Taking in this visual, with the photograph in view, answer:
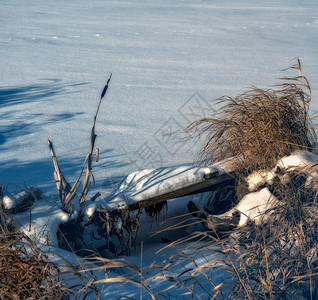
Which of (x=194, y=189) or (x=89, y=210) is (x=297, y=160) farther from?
(x=89, y=210)

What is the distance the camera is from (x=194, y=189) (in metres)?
2.25

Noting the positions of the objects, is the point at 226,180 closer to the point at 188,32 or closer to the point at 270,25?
the point at 188,32

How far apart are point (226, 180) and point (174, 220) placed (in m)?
0.38

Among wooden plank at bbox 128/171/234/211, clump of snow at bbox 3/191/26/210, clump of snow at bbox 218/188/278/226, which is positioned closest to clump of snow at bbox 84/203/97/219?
wooden plank at bbox 128/171/234/211

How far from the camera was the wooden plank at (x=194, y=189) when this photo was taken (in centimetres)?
217

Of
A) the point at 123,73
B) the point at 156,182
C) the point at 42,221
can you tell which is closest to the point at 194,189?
the point at 156,182

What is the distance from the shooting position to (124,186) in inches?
94.4

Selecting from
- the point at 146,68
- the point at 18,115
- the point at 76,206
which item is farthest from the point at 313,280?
the point at 146,68

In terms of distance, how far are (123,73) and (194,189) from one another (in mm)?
4045

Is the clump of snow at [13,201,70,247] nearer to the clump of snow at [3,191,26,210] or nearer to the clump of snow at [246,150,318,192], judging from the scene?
the clump of snow at [3,191,26,210]

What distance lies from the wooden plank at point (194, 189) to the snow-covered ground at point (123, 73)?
658 mm

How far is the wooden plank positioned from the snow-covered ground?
66 centimetres

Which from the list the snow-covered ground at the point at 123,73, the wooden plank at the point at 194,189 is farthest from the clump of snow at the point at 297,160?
the snow-covered ground at the point at 123,73

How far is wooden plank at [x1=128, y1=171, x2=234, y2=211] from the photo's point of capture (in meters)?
2.17
